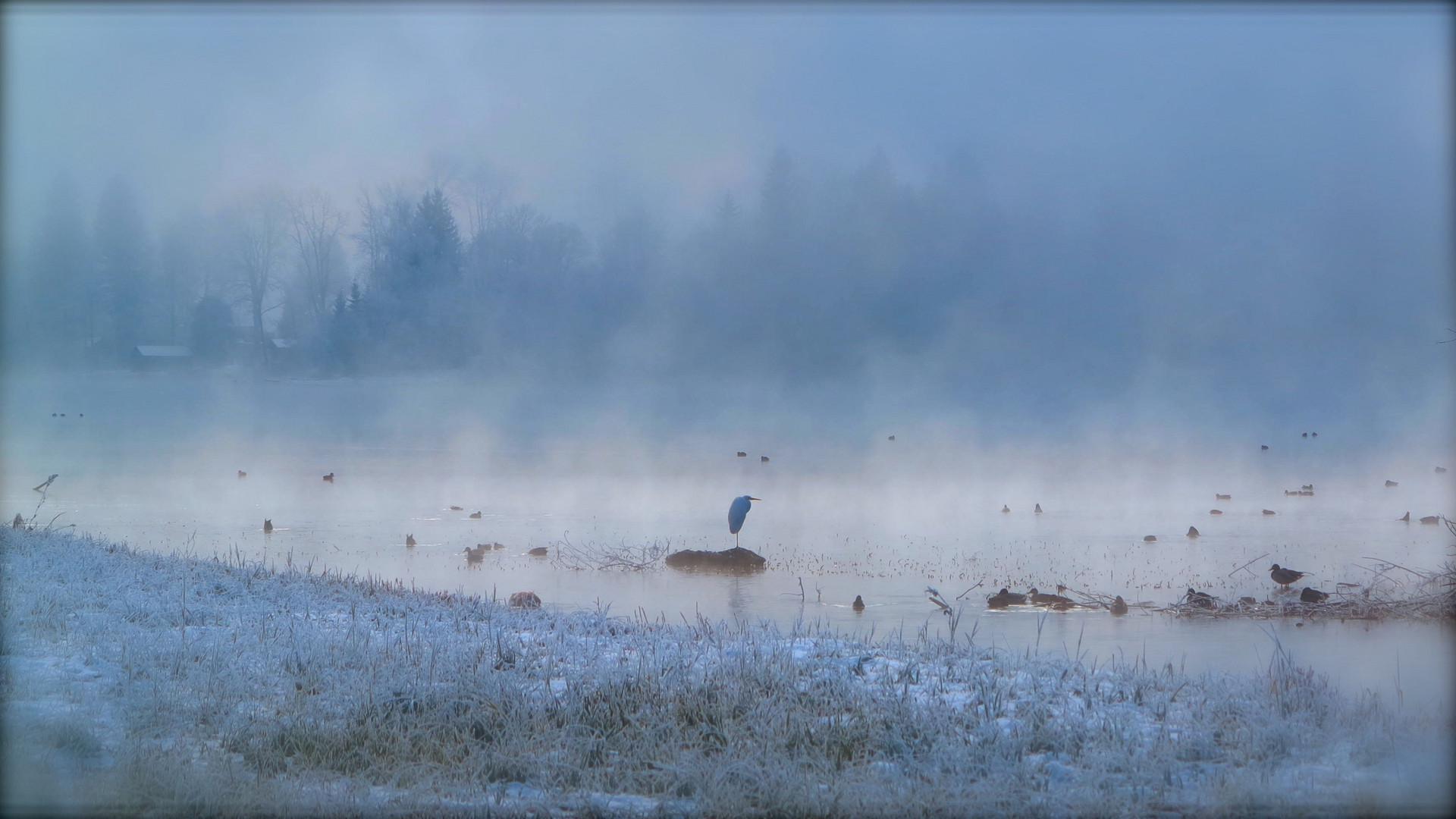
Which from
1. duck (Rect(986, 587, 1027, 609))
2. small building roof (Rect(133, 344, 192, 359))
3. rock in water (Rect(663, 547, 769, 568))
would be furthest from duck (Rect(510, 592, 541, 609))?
small building roof (Rect(133, 344, 192, 359))

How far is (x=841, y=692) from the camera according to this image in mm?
6199

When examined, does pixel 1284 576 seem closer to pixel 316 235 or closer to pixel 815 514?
pixel 815 514

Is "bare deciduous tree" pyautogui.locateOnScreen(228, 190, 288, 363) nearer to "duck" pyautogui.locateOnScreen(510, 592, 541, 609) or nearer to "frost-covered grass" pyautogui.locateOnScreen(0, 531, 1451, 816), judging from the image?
"duck" pyautogui.locateOnScreen(510, 592, 541, 609)

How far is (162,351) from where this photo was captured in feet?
147

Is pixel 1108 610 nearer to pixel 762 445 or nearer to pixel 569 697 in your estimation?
pixel 569 697

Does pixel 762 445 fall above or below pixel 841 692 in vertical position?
above

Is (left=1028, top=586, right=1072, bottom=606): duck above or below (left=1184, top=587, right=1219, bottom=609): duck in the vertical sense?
below

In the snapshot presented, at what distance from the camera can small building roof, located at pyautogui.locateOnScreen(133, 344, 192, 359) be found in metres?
44.1

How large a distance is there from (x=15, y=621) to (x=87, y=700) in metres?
2.13

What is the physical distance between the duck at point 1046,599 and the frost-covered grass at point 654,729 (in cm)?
298

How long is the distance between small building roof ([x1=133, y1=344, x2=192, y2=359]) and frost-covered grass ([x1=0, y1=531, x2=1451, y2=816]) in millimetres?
41300

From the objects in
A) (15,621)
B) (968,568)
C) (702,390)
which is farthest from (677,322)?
(15,621)

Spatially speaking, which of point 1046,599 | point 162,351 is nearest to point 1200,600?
point 1046,599

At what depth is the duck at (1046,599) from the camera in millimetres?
10609
